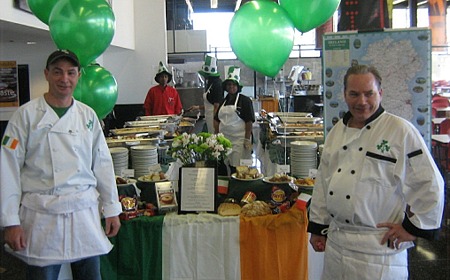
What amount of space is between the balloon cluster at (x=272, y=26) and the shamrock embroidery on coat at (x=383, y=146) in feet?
4.40

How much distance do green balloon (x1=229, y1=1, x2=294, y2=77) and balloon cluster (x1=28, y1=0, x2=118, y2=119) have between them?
877 millimetres

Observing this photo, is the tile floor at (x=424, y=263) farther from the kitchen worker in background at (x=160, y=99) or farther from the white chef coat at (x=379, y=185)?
the kitchen worker in background at (x=160, y=99)

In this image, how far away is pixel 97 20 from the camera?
285 centimetres

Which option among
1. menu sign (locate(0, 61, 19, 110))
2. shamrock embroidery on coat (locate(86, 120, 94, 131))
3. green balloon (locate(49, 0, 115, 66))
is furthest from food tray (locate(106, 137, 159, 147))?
menu sign (locate(0, 61, 19, 110))

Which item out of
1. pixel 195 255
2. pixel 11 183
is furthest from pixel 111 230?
pixel 195 255

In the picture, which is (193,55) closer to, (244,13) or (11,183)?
(244,13)

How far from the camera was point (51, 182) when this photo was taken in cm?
175

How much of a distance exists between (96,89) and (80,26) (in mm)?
528

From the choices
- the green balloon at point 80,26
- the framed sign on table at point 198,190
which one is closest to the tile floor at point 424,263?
the framed sign on table at point 198,190

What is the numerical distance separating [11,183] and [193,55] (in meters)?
8.09

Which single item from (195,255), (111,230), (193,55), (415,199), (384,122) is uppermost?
(193,55)

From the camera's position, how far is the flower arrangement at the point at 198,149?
2.66 m

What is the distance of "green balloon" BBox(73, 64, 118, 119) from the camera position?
10.1 ft

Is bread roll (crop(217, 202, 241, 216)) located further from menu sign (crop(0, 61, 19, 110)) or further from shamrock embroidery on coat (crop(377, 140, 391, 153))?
menu sign (crop(0, 61, 19, 110))
